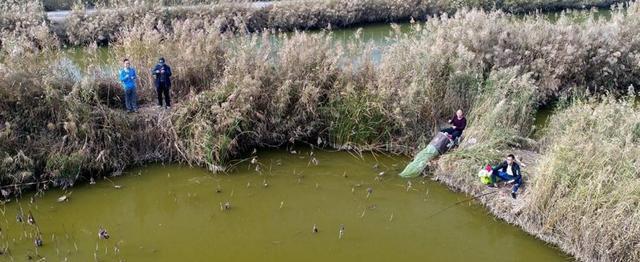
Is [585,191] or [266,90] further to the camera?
[266,90]

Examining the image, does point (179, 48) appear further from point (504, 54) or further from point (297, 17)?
point (297, 17)

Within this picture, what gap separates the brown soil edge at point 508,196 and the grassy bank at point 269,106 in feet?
0.11

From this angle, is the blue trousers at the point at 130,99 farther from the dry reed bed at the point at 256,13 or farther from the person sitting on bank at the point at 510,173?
the person sitting on bank at the point at 510,173

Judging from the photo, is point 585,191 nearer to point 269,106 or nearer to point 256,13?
point 269,106

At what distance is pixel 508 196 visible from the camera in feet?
33.7

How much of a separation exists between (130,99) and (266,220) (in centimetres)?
442

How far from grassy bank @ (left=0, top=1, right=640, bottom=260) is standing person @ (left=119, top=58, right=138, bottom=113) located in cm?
→ 38

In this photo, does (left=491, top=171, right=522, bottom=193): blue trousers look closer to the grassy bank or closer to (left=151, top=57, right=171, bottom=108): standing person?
the grassy bank

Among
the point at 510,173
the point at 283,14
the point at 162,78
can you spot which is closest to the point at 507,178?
the point at 510,173

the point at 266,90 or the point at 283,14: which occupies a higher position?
the point at 283,14

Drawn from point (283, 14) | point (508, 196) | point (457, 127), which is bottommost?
point (508, 196)

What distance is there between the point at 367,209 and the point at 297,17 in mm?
14210

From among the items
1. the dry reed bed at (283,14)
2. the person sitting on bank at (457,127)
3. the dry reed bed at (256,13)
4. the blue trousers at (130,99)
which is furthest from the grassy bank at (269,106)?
the dry reed bed at (283,14)

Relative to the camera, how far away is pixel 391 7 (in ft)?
82.9
